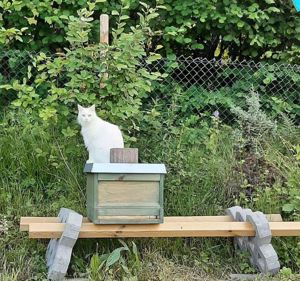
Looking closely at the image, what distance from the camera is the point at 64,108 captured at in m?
4.56

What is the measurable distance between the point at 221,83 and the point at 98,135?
2.31 m

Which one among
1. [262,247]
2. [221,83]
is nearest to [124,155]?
[262,247]

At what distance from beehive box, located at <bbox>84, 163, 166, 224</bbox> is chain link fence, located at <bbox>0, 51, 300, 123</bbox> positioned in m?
1.99

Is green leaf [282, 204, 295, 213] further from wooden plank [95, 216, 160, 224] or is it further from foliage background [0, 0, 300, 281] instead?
wooden plank [95, 216, 160, 224]

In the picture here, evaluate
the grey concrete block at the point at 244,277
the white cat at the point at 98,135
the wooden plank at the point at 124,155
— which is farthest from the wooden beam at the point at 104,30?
the grey concrete block at the point at 244,277

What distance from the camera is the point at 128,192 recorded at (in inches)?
149

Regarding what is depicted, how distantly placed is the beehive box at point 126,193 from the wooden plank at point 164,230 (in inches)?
2.0

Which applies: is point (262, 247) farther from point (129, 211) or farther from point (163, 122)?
point (163, 122)

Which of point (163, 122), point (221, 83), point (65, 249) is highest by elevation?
point (221, 83)

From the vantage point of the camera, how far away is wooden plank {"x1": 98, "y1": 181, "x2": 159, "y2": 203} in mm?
3755

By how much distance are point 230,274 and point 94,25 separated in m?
2.97

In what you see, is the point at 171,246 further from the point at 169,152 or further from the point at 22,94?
the point at 22,94

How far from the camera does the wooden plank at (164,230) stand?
3691 mm

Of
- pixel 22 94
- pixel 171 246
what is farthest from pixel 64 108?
pixel 171 246
